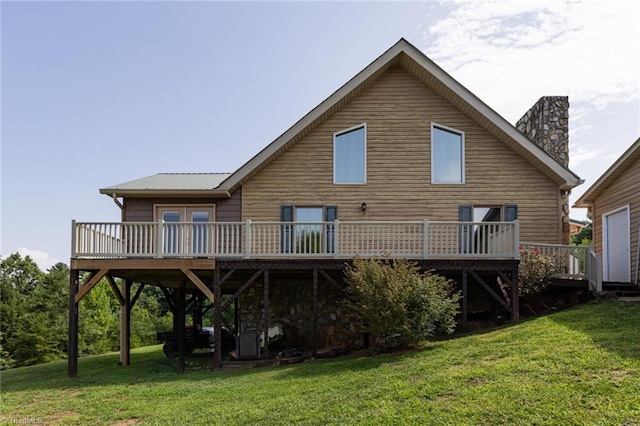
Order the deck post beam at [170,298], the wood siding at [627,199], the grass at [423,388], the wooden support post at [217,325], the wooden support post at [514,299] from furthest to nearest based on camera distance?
the deck post beam at [170,298]
the wood siding at [627,199]
the wooden support post at [514,299]
the wooden support post at [217,325]
the grass at [423,388]

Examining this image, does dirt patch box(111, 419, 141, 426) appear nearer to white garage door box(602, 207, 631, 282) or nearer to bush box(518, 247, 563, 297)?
bush box(518, 247, 563, 297)

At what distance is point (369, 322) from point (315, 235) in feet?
11.6

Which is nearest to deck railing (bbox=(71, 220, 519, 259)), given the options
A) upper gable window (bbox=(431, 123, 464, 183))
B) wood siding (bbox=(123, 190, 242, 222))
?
wood siding (bbox=(123, 190, 242, 222))

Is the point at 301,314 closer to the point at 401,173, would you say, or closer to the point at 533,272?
the point at 401,173

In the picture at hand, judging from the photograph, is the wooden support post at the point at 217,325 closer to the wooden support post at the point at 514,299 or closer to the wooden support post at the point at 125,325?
the wooden support post at the point at 125,325

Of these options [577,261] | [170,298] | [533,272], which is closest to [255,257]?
[533,272]

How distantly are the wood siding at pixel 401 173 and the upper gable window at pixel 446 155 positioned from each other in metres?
0.17

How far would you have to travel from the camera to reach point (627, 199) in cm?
1449

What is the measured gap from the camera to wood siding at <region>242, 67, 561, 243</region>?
47.9 ft

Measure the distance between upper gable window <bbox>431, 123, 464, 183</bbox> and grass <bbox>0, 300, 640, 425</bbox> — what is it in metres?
5.06

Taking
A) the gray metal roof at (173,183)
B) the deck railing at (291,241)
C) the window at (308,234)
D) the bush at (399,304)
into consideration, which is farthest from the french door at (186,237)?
the bush at (399,304)

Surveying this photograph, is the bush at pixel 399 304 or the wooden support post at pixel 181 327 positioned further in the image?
the wooden support post at pixel 181 327

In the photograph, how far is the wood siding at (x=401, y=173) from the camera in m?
14.6

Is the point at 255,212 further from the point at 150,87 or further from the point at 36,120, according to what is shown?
the point at 36,120
